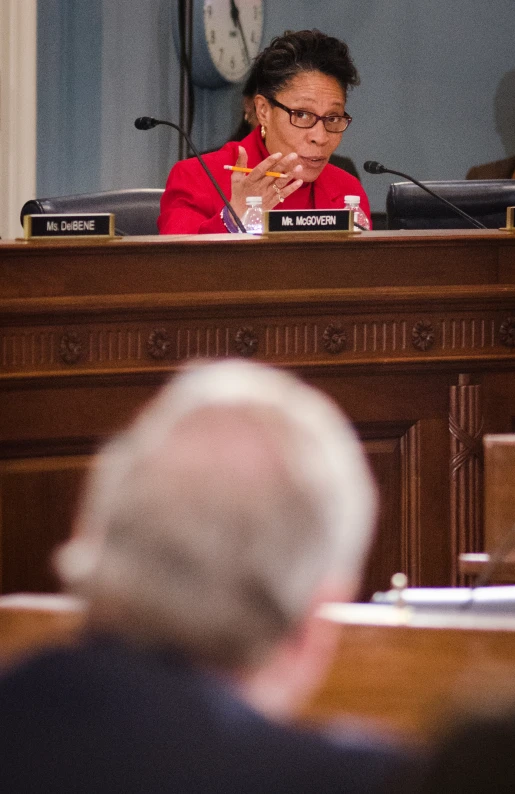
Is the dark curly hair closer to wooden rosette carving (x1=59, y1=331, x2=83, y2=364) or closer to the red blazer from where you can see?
the red blazer

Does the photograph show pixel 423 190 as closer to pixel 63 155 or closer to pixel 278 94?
pixel 278 94

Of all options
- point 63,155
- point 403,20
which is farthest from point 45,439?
point 403,20

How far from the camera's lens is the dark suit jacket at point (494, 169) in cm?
511

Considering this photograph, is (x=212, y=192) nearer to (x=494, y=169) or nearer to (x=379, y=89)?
(x=379, y=89)

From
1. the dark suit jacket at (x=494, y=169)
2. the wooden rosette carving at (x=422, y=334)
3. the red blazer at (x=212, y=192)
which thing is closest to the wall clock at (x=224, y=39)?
the dark suit jacket at (x=494, y=169)

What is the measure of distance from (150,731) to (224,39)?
4464 millimetres

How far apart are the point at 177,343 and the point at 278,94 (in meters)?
1.23

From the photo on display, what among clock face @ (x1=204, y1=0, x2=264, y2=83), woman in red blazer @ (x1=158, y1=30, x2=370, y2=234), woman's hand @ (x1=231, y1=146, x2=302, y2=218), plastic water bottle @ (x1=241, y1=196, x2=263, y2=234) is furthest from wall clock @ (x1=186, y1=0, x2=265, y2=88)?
plastic water bottle @ (x1=241, y1=196, x2=263, y2=234)

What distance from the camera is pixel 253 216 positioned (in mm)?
2357

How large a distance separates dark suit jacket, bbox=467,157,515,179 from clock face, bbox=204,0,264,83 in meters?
1.15

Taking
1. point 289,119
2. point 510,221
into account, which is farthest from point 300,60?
point 510,221

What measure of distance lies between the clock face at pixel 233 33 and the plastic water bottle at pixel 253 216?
2467 mm

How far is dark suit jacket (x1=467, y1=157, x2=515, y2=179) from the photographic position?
5.11 m

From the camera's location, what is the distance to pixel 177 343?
1.77 metres
